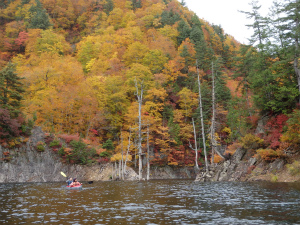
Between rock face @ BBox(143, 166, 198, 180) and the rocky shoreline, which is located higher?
the rocky shoreline

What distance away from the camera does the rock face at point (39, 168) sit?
33.1 meters

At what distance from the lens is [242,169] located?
28047 mm

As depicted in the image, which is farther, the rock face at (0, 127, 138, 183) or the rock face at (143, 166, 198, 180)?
the rock face at (143, 166, 198, 180)

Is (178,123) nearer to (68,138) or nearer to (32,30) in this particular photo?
(68,138)

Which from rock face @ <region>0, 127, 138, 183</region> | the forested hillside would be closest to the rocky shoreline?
rock face @ <region>0, 127, 138, 183</region>

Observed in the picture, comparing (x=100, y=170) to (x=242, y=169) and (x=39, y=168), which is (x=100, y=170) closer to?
(x=39, y=168)

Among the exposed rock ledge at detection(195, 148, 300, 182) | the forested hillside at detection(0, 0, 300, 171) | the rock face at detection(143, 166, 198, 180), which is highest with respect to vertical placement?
the forested hillside at detection(0, 0, 300, 171)

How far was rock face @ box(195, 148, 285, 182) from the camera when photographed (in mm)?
24672

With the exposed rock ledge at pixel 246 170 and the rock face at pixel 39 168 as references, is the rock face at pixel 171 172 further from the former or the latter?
the exposed rock ledge at pixel 246 170

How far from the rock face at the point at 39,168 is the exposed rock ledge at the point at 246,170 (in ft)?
40.3

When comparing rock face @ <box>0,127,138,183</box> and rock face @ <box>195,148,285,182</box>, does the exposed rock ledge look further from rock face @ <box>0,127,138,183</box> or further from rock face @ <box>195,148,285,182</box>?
rock face @ <box>0,127,138,183</box>

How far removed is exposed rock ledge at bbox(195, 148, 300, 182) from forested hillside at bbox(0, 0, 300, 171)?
1204 mm

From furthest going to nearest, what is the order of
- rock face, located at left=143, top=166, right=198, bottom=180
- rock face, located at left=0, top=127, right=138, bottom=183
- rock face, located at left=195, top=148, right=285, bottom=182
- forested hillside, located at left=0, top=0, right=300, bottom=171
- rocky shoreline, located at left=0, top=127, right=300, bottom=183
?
rock face, located at left=143, top=166, right=198, bottom=180
rock face, located at left=0, top=127, right=138, bottom=183
forested hillside, located at left=0, top=0, right=300, bottom=171
rocky shoreline, located at left=0, top=127, right=300, bottom=183
rock face, located at left=195, top=148, right=285, bottom=182

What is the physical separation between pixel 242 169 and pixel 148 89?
24379 millimetres
